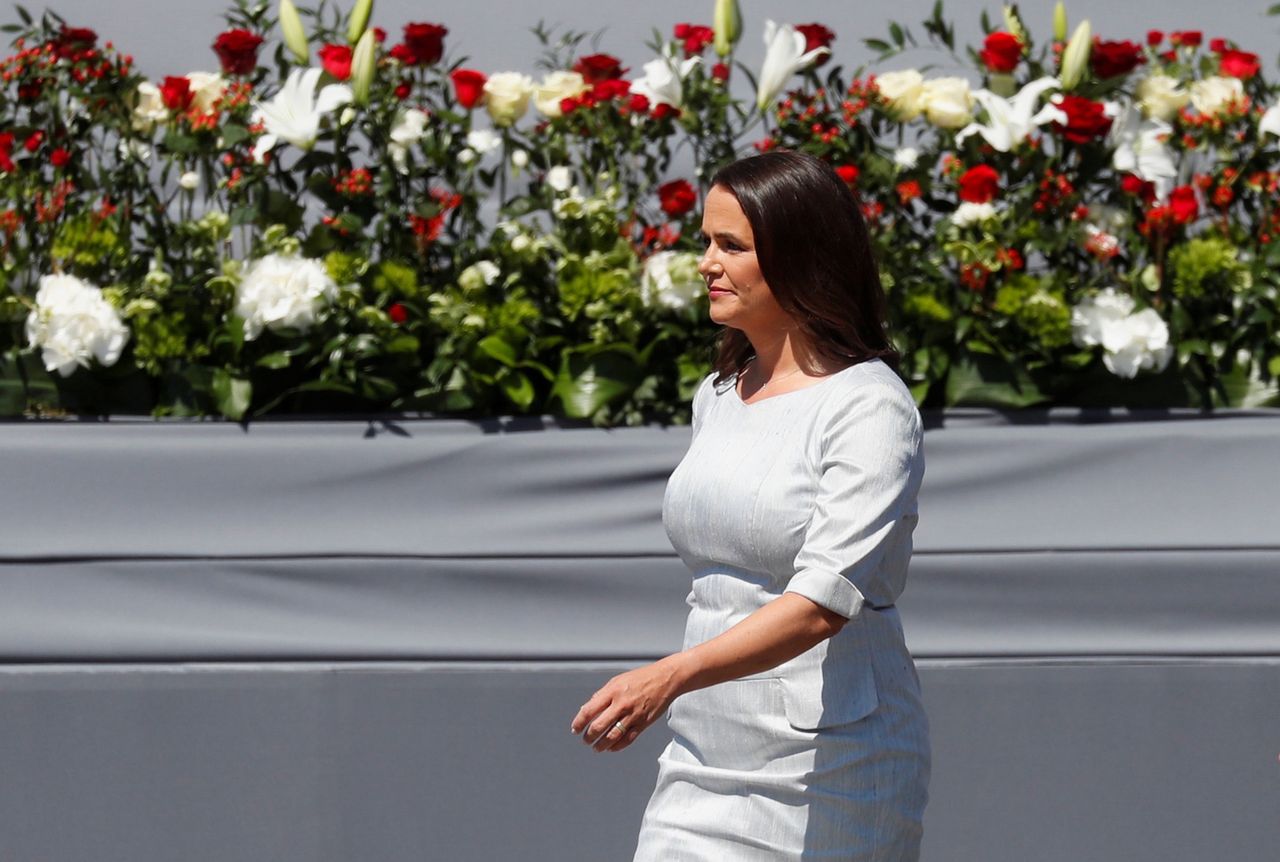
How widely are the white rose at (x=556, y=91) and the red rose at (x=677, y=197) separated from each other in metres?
0.21

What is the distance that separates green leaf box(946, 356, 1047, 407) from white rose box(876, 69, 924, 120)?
0.40 metres

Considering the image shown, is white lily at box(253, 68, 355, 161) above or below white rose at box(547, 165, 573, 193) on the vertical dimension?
above

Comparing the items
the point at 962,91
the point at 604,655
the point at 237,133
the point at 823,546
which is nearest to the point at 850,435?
the point at 823,546

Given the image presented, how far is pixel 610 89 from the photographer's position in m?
2.37

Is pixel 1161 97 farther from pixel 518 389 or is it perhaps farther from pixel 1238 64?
pixel 518 389

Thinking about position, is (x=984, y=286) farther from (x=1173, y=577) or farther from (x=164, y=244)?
(x=164, y=244)

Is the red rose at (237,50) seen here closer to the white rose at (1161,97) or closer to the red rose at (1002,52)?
the red rose at (1002,52)

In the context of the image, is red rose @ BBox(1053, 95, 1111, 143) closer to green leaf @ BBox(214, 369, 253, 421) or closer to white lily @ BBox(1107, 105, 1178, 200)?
white lily @ BBox(1107, 105, 1178, 200)

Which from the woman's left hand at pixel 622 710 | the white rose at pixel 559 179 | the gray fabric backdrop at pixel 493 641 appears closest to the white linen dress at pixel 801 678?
the woman's left hand at pixel 622 710

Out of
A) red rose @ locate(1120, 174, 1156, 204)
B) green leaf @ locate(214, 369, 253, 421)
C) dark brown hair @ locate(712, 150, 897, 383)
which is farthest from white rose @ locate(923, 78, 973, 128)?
green leaf @ locate(214, 369, 253, 421)

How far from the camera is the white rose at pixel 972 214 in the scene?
231 cm

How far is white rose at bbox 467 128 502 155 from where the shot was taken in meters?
2.40

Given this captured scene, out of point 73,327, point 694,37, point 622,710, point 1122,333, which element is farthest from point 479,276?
point 622,710

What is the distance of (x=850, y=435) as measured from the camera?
128cm
